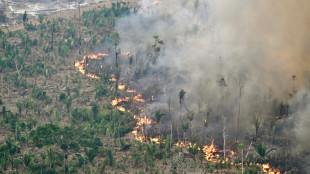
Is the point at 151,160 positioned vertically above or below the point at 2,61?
below

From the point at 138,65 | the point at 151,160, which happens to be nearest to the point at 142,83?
the point at 138,65

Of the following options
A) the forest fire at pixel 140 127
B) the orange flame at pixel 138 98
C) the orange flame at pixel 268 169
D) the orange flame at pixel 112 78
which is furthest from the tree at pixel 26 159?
the orange flame at pixel 112 78

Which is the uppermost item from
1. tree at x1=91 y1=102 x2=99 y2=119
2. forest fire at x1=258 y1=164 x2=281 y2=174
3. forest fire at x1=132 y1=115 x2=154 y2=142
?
tree at x1=91 y1=102 x2=99 y2=119

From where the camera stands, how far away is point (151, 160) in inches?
2415

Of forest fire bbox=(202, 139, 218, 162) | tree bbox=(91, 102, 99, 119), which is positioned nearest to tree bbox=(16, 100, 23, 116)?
tree bbox=(91, 102, 99, 119)

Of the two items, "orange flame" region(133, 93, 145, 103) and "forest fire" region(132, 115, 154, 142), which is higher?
"orange flame" region(133, 93, 145, 103)

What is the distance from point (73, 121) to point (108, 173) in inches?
626

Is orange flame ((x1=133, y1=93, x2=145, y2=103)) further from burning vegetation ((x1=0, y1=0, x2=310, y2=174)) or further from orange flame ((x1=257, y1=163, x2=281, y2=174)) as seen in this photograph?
orange flame ((x1=257, y1=163, x2=281, y2=174))

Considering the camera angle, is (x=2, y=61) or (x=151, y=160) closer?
(x=151, y=160)

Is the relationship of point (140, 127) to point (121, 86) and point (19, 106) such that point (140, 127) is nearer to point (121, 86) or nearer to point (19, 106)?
point (121, 86)

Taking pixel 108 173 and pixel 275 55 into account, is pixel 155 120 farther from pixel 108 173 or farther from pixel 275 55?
pixel 275 55

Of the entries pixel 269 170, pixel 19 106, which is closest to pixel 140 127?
pixel 19 106

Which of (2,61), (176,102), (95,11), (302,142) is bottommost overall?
(302,142)

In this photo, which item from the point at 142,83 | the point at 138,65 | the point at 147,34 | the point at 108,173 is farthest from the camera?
the point at 147,34
